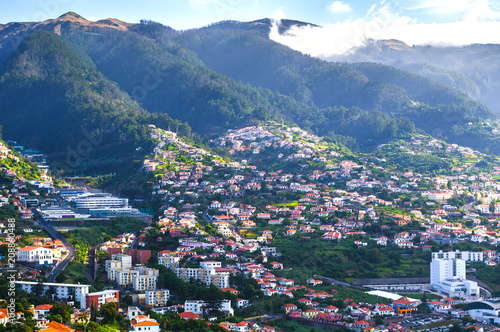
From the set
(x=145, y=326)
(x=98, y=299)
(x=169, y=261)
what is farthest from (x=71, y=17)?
(x=145, y=326)

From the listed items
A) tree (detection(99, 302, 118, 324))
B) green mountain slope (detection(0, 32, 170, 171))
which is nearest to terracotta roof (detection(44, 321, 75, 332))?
tree (detection(99, 302, 118, 324))

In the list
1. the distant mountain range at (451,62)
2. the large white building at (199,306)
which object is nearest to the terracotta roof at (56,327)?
the large white building at (199,306)

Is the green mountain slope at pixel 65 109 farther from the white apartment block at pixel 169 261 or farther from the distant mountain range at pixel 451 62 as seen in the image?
the distant mountain range at pixel 451 62

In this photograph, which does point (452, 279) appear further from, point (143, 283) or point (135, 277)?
point (135, 277)

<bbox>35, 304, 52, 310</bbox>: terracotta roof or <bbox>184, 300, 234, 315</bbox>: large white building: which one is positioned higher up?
<bbox>35, 304, 52, 310</bbox>: terracotta roof

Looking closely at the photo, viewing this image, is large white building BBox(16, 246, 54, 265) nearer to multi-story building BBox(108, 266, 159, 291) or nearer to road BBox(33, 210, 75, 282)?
road BBox(33, 210, 75, 282)

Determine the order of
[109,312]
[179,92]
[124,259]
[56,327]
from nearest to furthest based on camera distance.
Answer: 1. [56,327]
2. [109,312]
3. [124,259]
4. [179,92]
